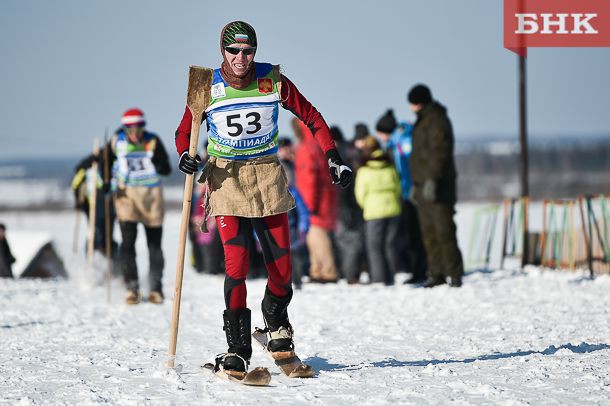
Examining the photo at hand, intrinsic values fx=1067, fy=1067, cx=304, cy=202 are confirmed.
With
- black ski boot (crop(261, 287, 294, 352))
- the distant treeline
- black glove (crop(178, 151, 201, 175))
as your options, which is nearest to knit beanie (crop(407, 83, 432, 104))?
black ski boot (crop(261, 287, 294, 352))

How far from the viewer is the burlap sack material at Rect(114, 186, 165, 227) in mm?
10047

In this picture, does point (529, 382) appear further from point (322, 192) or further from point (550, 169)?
point (550, 169)

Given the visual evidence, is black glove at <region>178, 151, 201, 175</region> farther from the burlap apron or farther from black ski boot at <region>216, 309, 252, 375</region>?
black ski boot at <region>216, 309, 252, 375</region>

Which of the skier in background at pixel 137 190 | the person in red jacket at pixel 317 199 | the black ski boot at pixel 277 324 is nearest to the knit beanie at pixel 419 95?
the person in red jacket at pixel 317 199

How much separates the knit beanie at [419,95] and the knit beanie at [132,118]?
2.70 metres

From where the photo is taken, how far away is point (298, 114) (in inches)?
227

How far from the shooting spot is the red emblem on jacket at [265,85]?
5594mm

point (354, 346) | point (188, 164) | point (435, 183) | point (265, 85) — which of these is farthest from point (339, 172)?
point (435, 183)

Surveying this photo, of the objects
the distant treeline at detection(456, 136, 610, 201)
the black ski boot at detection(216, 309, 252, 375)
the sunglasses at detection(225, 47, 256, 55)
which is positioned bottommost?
the distant treeline at detection(456, 136, 610, 201)

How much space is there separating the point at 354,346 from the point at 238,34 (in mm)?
2276

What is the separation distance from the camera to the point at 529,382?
5.25 meters

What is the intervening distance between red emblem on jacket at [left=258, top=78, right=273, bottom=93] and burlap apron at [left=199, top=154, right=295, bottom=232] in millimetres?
370

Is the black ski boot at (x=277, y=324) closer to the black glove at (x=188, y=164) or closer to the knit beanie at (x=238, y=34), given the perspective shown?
the black glove at (x=188, y=164)

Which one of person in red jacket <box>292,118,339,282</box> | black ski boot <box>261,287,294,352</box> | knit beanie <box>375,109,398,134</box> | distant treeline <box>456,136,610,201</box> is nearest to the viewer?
black ski boot <box>261,287,294,352</box>
